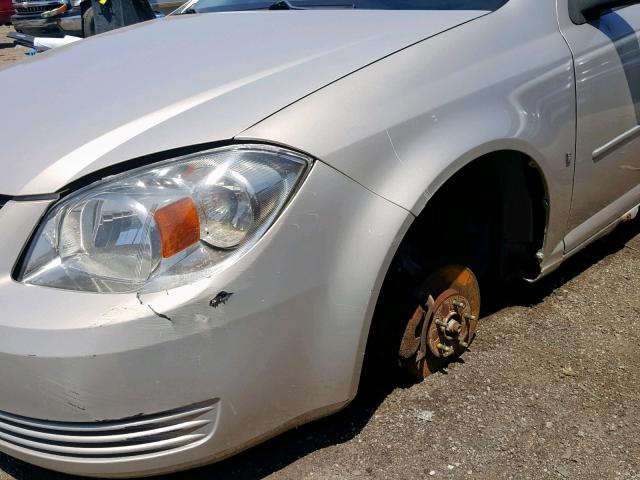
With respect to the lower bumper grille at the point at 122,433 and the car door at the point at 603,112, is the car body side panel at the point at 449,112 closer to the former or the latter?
the car door at the point at 603,112

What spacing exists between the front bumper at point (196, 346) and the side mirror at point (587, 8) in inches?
45.3

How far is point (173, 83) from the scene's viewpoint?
187cm

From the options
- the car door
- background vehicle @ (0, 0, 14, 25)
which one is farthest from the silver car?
background vehicle @ (0, 0, 14, 25)

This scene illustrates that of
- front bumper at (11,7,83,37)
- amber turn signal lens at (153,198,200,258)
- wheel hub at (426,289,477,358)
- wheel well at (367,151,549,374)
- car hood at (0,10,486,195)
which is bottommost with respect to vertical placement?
wheel hub at (426,289,477,358)

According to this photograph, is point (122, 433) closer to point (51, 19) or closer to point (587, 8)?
point (587, 8)

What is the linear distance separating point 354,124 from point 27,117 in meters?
0.89

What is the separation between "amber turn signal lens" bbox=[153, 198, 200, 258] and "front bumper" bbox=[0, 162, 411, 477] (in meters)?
0.10

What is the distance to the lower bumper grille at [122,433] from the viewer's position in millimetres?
1580

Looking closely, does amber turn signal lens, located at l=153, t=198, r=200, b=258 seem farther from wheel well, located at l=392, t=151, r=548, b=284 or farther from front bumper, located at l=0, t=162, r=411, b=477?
wheel well, located at l=392, t=151, r=548, b=284

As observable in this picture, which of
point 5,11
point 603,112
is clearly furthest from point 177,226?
point 5,11

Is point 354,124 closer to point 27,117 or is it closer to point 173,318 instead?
point 173,318

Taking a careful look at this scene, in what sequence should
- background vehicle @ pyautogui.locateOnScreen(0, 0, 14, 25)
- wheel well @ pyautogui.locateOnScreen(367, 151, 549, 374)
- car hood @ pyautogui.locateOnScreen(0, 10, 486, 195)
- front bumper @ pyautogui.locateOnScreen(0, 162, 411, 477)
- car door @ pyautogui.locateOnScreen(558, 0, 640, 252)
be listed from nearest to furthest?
1. front bumper @ pyautogui.locateOnScreen(0, 162, 411, 477)
2. car hood @ pyautogui.locateOnScreen(0, 10, 486, 195)
3. wheel well @ pyautogui.locateOnScreen(367, 151, 549, 374)
4. car door @ pyautogui.locateOnScreen(558, 0, 640, 252)
5. background vehicle @ pyautogui.locateOnScreen(0, 0, 14, 25)

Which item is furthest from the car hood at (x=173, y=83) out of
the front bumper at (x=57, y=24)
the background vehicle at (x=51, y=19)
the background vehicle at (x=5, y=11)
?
the background vehicle at (x=5, y=11)

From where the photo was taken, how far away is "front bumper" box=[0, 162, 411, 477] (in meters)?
1.49
